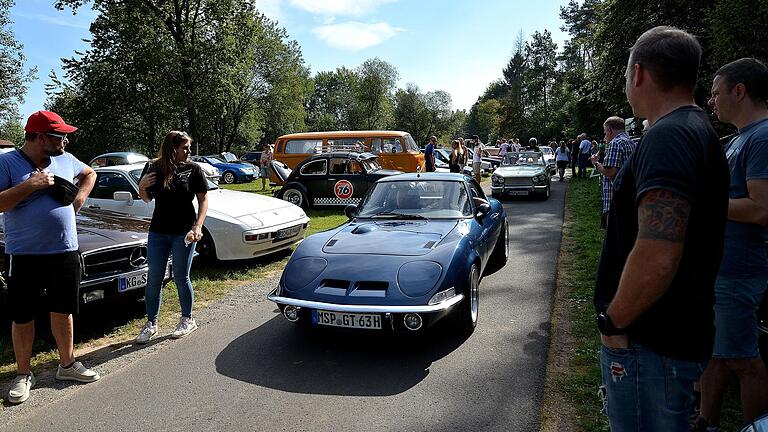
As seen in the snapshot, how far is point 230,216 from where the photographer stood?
7289 mm

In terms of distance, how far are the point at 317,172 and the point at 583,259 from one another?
26.0ft

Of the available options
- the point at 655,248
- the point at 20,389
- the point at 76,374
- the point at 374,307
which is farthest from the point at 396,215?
the point at 655,248

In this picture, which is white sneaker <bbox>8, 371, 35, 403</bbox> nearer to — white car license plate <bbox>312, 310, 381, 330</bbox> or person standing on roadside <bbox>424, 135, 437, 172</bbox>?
white car license plate <bbox>312, 310, 381, 330</bbox>

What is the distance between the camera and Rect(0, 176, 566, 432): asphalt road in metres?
3.29

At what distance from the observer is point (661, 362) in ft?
5.41

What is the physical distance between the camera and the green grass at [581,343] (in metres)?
3.22

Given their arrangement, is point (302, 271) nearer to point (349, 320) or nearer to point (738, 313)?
point (349, 320)

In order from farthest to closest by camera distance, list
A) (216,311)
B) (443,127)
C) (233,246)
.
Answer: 1. (443,127)
2. (233,246)
3. (216,311)

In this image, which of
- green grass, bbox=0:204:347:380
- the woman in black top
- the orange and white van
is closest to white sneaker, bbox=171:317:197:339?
the woman in black top

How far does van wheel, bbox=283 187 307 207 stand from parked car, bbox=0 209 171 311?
25.9 feet

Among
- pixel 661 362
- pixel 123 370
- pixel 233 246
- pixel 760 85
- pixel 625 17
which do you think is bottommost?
pixel 123 370

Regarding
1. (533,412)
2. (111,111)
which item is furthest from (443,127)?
(533,412)

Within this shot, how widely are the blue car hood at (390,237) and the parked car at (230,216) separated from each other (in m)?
2.26

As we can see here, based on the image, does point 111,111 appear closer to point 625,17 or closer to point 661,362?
point 625,17
